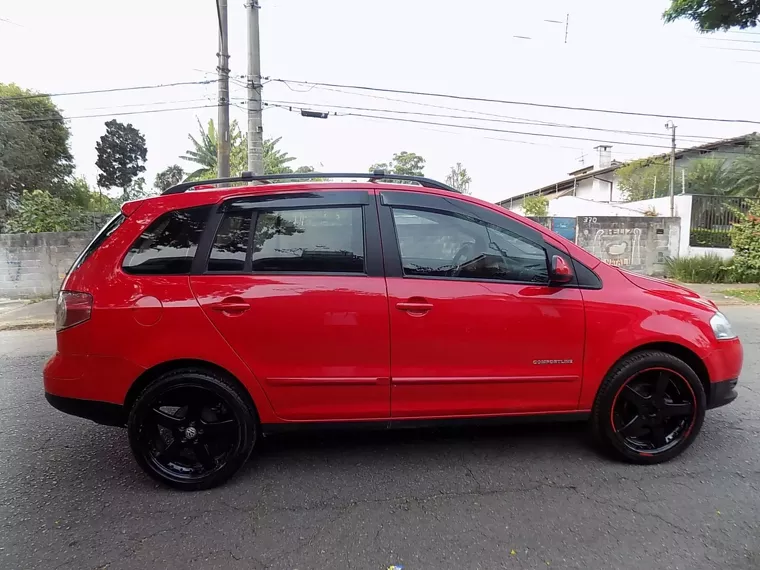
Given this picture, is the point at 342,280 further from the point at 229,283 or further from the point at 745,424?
the point at 745,424

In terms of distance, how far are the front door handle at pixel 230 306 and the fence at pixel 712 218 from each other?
1384cm

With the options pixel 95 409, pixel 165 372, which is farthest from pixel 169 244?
pixel 95 409

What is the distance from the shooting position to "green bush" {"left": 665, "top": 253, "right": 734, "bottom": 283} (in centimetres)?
1168

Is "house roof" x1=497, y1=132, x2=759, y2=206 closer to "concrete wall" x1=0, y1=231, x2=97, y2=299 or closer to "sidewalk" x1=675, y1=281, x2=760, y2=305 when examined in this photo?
"sidewalk" x1=675, y1=281, x2=760, y2=305

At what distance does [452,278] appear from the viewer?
269 cm

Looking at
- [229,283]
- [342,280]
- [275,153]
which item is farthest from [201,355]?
[275,153]

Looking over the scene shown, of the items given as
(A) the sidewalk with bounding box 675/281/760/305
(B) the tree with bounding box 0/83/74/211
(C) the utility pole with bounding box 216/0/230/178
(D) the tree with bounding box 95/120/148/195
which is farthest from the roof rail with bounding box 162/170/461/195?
(D) the tree with bounding box 95/120/148/195

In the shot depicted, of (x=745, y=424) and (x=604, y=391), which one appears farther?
(x=745, y=424)

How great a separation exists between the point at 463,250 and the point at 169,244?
173cm

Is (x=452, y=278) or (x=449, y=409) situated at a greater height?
(x=452, y=278)

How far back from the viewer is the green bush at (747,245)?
35.8 feet

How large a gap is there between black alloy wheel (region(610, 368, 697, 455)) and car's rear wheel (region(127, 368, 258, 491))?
2.23 meters

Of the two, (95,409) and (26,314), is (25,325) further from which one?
(95,409)

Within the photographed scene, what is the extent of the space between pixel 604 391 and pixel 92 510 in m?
2.96
